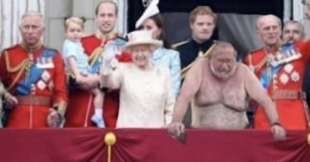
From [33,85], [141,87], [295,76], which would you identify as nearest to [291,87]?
[295,76]

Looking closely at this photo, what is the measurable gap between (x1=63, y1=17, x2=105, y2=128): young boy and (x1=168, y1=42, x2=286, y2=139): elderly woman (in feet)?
3.43

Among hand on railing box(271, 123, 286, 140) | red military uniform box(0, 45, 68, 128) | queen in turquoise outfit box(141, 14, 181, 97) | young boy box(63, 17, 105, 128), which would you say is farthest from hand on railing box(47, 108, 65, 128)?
hand on railing box(271, 123, 286, 140)

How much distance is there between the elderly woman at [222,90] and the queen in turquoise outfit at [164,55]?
0.59 meters

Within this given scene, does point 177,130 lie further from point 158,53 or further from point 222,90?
point 158,53

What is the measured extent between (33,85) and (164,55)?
1198 millimetres

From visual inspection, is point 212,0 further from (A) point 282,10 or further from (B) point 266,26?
(B) point 266,26

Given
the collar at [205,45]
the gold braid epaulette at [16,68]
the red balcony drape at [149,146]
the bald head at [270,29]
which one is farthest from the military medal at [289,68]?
the gold braid epaulette at [16,68]

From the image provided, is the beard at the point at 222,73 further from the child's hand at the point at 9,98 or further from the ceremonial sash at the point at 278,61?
the child's hand at the point at 9,98

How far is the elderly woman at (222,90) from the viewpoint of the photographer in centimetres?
1201

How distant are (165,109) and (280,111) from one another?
3.74 feet

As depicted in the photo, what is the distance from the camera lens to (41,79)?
12922mm

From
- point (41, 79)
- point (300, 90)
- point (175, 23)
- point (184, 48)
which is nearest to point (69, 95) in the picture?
point (41, 79)

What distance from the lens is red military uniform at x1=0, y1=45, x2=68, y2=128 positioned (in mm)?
12789

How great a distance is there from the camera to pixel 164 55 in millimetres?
12906
